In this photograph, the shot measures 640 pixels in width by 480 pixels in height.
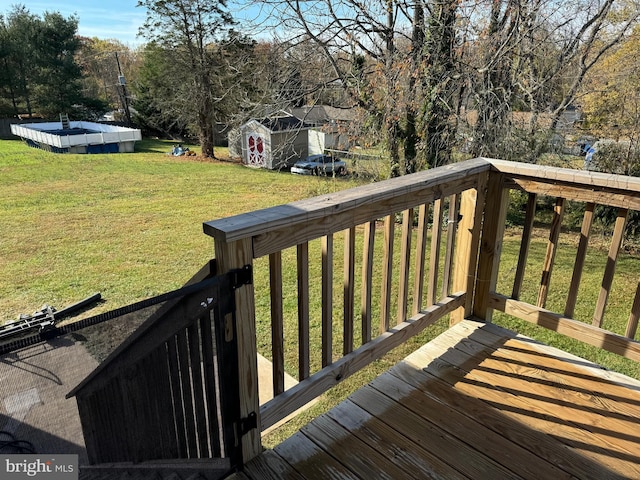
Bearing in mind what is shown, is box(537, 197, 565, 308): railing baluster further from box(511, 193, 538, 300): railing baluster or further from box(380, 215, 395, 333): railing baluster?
box(380, 215, 395, 333): railing baluster

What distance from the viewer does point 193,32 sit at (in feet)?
57.2

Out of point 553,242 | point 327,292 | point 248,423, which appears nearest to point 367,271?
point 327,292

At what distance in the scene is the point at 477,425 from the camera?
5.72 ft

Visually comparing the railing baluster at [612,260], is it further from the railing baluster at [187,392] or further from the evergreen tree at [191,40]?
the evergreen tree at [191,40]

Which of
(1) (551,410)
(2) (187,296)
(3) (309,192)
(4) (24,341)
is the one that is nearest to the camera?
(4) (24,341)

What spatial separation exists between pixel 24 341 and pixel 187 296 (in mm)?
385

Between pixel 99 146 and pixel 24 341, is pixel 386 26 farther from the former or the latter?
pixel 99 146

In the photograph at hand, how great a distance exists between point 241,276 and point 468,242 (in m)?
1.43

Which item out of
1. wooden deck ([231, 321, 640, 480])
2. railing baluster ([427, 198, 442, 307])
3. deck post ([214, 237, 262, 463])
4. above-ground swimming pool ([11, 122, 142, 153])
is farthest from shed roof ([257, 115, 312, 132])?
above-ground swimming pool ([11, 122, 142, 153])

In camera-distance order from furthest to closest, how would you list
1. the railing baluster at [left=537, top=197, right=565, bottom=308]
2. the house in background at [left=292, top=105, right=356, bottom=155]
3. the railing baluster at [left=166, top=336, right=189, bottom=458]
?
the house in background at [left=292, top=105, right=356, bottom=155], the railing baluster at [left=537, top=197, right=565, bottom=308], the railing baluster at [left=166, top=336, right=189, bottom=458]

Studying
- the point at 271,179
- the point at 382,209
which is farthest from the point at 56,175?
the point at 382,209

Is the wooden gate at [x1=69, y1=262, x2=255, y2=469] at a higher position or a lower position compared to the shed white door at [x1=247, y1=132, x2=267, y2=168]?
higher

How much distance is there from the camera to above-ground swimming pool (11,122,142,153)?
20.1m

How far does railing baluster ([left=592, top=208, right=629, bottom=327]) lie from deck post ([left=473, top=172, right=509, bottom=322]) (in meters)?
0.49
